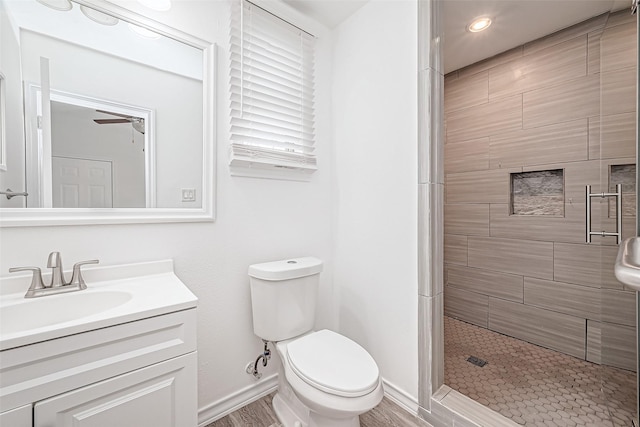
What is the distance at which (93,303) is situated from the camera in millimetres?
1049

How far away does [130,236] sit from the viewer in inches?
48.6

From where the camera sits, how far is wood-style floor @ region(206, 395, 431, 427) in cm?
142

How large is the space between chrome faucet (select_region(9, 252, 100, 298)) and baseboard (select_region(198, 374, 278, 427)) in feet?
2.92

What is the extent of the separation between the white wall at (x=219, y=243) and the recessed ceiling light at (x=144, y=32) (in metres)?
0.08

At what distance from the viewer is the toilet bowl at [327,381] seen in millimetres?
1042

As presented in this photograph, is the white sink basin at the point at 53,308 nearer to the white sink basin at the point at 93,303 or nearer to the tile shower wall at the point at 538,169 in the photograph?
the white sink basin at the point at 93,303

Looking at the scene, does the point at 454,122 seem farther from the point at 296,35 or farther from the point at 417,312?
the point at 417,312

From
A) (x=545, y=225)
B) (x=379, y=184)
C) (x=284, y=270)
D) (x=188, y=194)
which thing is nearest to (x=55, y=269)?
(x=188, y=194)

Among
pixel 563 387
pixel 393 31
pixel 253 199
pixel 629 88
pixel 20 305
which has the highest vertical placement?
pixel 393 31

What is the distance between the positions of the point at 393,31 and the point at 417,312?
1.61 meters

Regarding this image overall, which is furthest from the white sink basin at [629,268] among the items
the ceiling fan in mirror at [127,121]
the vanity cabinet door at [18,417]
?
the ceiling fan in mirror at [127,121]

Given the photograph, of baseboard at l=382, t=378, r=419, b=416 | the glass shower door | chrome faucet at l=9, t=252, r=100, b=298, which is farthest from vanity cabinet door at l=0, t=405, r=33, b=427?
the glass shower door

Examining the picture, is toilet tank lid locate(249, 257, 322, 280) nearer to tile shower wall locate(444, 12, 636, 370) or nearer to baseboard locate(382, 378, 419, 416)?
baseboard locate(382, 378, 419, 416)

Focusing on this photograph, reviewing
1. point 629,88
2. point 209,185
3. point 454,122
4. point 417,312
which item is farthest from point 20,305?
point 454,122
